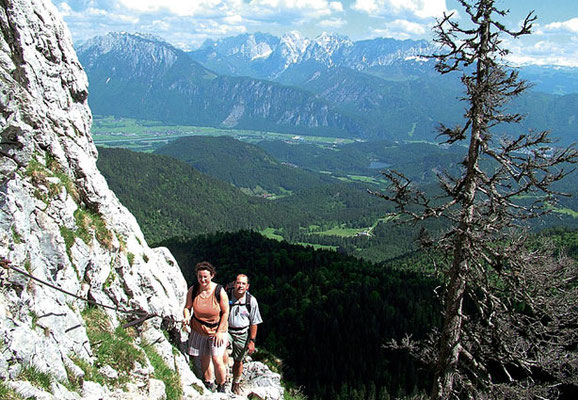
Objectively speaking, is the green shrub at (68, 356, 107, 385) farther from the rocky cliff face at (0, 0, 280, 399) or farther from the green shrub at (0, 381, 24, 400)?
the green shrub at (0, 381, 24, 400)

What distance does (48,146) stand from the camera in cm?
1498

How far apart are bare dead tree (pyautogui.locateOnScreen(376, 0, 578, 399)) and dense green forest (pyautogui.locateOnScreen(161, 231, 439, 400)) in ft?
113

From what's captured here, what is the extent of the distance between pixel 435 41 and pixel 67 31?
668 inches

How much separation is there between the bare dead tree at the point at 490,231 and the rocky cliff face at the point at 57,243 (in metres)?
8.98

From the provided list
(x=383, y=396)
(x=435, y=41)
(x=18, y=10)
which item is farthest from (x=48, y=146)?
(x=383, y=396)

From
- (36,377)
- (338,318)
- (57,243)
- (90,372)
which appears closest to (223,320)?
(90,372)

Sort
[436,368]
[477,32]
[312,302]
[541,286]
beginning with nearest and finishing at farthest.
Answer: [541,286] < [477,32] < [436,368] < [312,302]

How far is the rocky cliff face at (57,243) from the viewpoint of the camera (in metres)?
9.28

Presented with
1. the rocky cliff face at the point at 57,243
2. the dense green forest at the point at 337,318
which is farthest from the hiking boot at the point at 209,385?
the dense green forest at the point at 337,318

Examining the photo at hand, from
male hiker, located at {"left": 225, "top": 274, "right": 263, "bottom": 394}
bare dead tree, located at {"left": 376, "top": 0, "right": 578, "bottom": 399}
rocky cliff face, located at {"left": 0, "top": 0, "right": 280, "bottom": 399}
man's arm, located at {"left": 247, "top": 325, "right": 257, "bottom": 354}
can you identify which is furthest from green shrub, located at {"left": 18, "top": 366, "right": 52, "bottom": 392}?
bare dead tree, located at {"left": 376, "top": 0, "right": 578, "bottom": 399}

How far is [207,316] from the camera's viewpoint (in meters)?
13.2

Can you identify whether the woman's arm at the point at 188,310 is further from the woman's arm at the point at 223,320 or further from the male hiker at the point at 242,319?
the male hiker at the point at 242,319

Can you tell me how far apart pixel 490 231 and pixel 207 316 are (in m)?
9.27

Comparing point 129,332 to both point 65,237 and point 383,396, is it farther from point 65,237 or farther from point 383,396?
point 383,396
